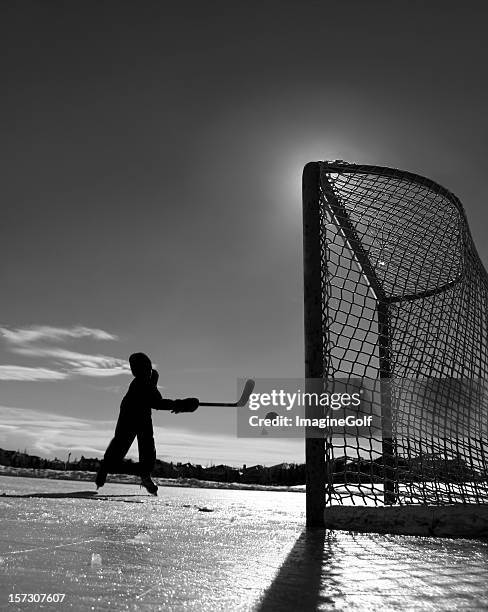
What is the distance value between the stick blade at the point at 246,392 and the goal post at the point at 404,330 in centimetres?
228

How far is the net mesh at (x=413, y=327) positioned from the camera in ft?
16.5

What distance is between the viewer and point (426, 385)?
18.6ft

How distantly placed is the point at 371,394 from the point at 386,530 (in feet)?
4.42

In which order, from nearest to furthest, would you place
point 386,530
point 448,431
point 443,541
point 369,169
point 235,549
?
1. point 235,549
2. point 443,541
3. point 386,530
4. point 448,431
5. point 369,169

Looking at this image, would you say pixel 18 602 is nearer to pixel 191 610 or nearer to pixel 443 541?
pixel 191 610

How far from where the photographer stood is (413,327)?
18.8ft

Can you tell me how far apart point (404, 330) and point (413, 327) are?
0.39 ft

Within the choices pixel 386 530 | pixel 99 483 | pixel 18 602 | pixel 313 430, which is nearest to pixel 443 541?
pixel 386 530

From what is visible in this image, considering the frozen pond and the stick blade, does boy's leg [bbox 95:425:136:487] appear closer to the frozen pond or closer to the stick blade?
the frozen pond

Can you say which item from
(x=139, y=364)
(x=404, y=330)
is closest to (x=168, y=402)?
(x=139, y=364)

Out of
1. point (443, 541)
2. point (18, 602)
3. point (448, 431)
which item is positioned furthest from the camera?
point (448, 431)

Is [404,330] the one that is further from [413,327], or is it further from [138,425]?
[138,425]

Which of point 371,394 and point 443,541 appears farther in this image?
point 371,394

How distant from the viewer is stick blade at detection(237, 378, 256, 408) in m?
2.36
